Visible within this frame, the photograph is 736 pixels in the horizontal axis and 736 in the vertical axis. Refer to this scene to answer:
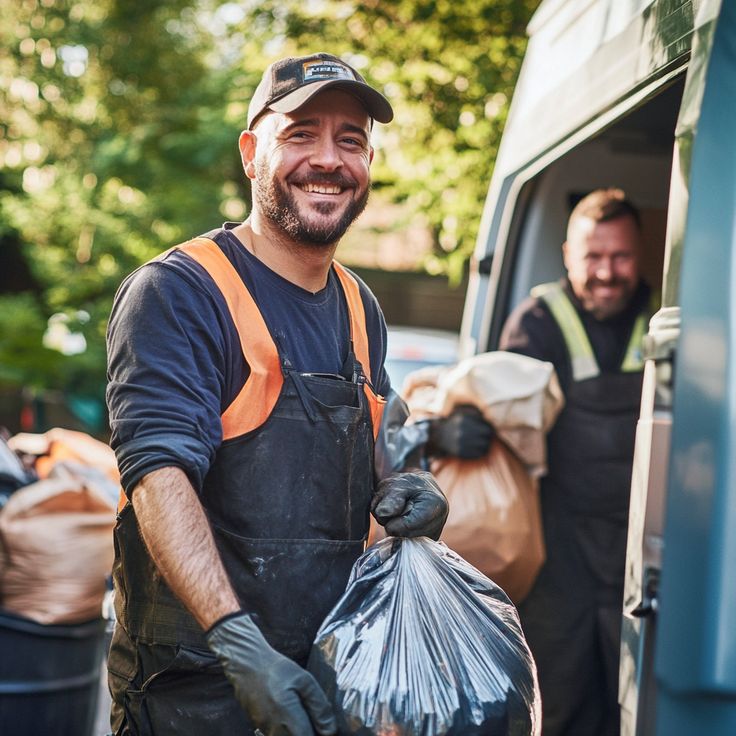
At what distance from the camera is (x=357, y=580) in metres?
2.20

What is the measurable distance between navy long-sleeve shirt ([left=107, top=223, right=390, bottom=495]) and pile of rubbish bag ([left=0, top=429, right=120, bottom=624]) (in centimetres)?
186

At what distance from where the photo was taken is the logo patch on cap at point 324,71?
93.7 inches

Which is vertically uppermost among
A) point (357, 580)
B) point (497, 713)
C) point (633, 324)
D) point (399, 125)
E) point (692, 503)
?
point (399, 125)

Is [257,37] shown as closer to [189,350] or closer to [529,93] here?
[529,93]

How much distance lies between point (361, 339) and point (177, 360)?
0.57m

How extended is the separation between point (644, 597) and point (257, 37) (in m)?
7.02

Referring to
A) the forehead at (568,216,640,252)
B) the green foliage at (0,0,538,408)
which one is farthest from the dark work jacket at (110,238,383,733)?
the green foliage at (0,0,538,408)

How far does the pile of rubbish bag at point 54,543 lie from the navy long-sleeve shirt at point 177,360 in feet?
6.11

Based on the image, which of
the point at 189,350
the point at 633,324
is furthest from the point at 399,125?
the point at 189,350

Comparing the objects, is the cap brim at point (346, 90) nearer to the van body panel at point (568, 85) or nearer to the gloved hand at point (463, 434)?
the van body panel at point (568, 85)

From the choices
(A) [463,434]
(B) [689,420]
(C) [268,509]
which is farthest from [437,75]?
(B) [689,420]

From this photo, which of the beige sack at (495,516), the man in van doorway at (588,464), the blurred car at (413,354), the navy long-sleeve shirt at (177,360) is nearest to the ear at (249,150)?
the navy long-sleeve shirt at (177,360)

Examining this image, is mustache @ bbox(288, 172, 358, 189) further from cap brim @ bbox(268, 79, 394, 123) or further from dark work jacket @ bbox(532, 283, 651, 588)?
dark work jacket @ bbox(532, 283, 651, 588)

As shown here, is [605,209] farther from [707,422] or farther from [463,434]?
[707,422]
